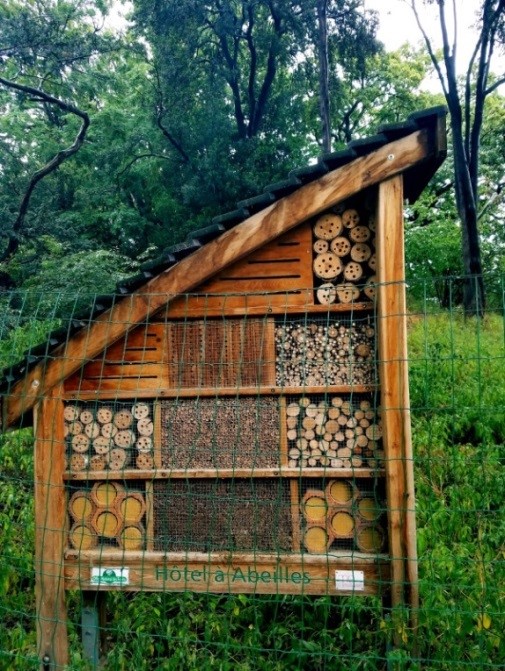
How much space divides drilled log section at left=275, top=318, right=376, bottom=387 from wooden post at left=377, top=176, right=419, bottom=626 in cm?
18

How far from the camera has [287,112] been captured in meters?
17.6

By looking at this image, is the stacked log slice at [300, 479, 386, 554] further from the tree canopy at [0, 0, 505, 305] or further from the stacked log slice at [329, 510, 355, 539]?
the tree canopy at [0, 0, 505, 305]

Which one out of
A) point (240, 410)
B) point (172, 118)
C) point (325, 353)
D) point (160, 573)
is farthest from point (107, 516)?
point (172, 118)

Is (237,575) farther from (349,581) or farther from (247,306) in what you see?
(247,306)

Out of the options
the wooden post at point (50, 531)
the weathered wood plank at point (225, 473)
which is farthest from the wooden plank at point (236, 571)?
the weathered wood plank at point (225, 473)

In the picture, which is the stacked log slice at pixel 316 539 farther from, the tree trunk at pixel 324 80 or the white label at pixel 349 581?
the tree trunk at pixel 324 80

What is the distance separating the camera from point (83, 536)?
151 inches

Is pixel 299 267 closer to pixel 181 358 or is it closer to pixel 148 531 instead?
pixel 181 358

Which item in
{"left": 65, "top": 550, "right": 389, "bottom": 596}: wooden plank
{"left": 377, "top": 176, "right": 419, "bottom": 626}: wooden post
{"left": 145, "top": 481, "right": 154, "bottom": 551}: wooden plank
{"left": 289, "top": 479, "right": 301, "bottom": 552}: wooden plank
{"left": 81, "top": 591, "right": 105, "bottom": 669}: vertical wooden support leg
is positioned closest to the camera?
{"left": 377, "top": 176, "right": 419, "bottom": 626}: wooden post

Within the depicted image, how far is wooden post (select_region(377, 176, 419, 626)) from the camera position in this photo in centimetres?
347

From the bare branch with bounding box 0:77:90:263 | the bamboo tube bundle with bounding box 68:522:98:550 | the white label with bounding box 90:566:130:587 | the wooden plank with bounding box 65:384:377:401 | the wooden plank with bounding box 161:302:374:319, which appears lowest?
the white label with bounding box 90:566:130:587

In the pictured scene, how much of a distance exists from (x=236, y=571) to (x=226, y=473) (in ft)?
2.01

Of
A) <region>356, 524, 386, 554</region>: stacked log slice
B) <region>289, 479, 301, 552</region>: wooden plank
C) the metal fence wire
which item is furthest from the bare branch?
<region>356, 524, 386, 554</region>: stacked log slice

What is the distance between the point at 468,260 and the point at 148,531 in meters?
10.6
